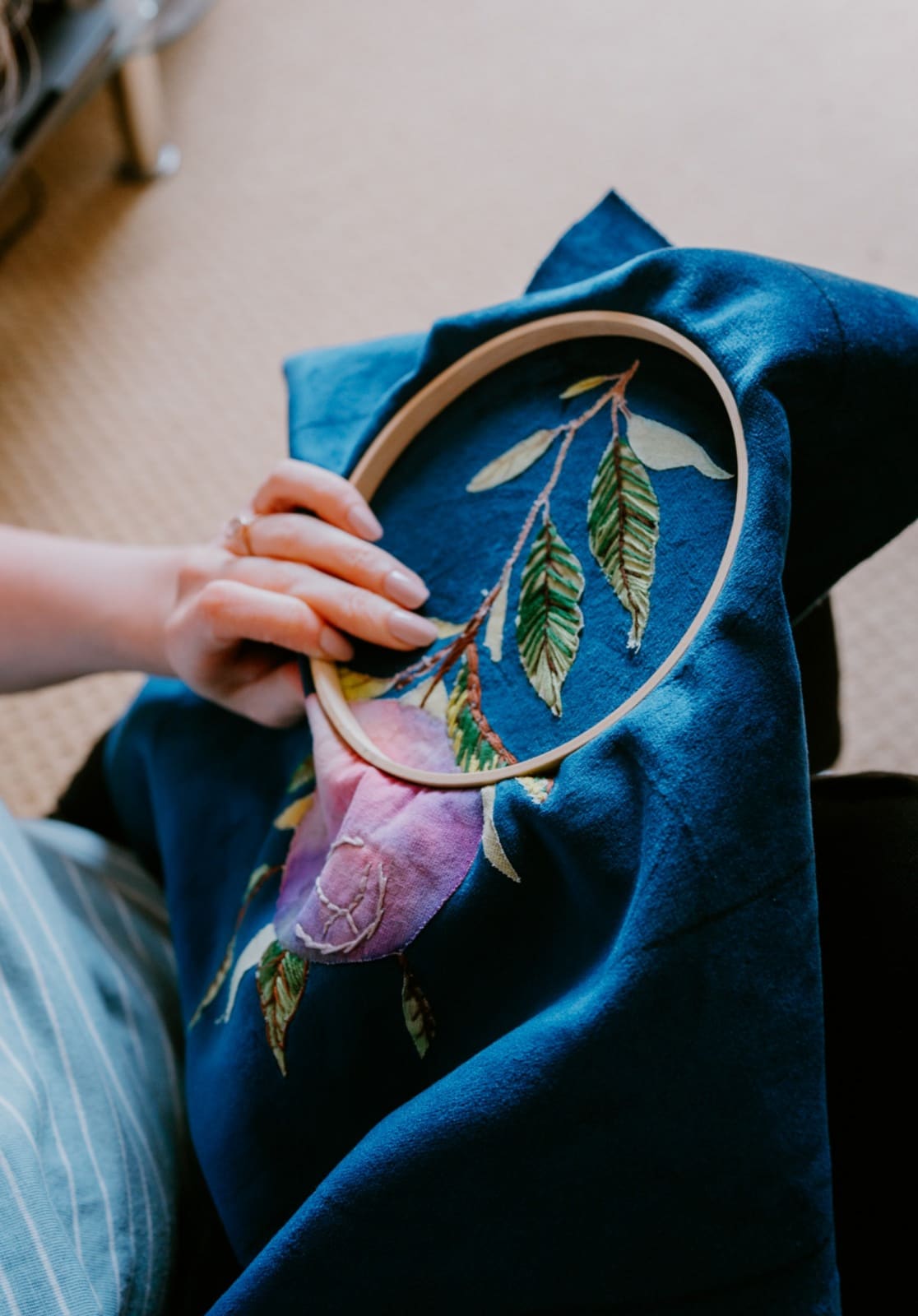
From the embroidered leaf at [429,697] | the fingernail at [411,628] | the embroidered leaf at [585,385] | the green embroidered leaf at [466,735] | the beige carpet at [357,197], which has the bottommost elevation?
the green embroidered leaf at [466,735]

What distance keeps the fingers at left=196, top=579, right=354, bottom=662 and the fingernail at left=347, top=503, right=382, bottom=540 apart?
0.13 feet

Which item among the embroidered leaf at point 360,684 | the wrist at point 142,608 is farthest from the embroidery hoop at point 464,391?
the wrist at point 142,608

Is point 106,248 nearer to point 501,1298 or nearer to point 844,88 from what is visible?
point 844,88

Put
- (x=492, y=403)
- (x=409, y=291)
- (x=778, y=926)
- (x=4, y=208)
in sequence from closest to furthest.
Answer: (x=778, y=926) < (x=492, y=403) < (x=409, y=291) < (x=4, y=208)

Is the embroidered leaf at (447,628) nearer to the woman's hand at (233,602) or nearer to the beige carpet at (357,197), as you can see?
the woman's hand at (233,602)

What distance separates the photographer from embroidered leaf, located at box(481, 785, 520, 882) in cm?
36

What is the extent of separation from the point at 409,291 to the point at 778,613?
A: 1.00 metres

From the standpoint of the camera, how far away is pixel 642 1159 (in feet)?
1.05

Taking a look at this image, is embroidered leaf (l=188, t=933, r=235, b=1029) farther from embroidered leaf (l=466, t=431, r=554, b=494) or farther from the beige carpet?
the beige carpet

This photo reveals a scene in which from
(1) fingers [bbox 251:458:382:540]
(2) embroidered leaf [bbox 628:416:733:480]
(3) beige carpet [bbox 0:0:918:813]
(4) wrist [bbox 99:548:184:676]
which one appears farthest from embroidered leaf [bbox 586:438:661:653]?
(3) beige carpet [bbox 0:0:918:813]

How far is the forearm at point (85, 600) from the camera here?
53 cm

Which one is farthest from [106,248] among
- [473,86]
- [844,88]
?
[844,88]

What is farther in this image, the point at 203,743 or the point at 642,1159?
the point at 203,743

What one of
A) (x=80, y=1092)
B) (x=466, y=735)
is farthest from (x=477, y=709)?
(x=80, y=1092)
